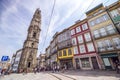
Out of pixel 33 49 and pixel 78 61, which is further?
pixel 33 49

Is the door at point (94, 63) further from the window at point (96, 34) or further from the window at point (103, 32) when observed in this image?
the window at point (103, 32)

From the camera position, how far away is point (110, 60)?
16.4 m

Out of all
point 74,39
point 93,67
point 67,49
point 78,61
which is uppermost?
point 74,39

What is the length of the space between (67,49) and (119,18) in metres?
17.5

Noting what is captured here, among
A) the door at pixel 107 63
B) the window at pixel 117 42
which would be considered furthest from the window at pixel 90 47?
the window at pixel 117 42

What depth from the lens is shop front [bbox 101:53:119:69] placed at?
15.8 meters

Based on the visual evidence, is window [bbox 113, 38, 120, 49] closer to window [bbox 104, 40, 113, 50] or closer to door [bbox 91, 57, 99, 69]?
window [bbox 104, 40, 113, 50]

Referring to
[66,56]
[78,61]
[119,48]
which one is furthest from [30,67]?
[119,48]

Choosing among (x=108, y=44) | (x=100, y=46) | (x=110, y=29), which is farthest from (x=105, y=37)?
(x=100, y=46)

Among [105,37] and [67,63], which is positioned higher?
[105,37]

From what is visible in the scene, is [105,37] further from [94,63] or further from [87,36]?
[94,63]

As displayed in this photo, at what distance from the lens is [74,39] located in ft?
78.2

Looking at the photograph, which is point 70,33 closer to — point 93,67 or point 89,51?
point 89,51

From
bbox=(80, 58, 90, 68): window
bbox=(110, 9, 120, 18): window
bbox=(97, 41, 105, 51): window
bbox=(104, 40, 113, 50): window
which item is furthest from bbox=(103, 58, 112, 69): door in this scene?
bbox=(110, 9, 120, 18): window
